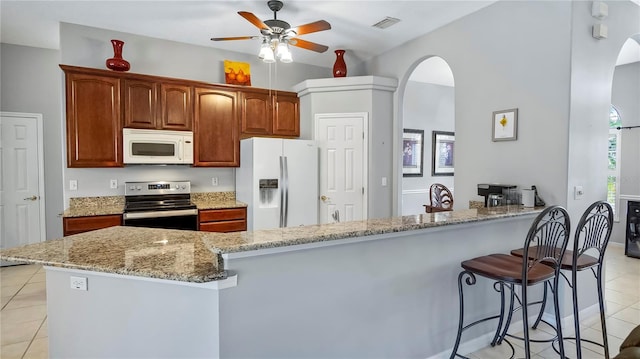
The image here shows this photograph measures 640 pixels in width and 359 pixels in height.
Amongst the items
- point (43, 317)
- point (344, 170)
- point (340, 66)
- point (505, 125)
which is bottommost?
point (43, 317)

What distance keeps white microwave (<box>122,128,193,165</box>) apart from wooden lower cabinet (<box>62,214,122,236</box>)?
2.19ft

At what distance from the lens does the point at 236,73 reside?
14.7 feet

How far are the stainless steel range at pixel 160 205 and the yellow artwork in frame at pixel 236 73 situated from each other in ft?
4.73

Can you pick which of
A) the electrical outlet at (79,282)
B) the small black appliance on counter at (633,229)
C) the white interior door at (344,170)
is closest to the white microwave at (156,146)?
the white interior door at (344,170)

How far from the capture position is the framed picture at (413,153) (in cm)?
642

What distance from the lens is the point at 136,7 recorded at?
3.41 metres

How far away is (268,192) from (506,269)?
2758 mm

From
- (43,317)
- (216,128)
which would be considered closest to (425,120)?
(216,128)

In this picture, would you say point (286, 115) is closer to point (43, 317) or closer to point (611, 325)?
point (43, 317)

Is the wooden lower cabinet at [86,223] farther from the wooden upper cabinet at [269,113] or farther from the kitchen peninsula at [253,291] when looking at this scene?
the wooden upper cabinet at [269,113]

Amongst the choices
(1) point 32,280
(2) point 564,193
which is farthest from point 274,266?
(1) point 32,280

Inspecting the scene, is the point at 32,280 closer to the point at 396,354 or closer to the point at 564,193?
the point at 396,354

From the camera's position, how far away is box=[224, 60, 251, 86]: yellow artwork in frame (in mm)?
4457

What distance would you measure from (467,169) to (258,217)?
2.38m
